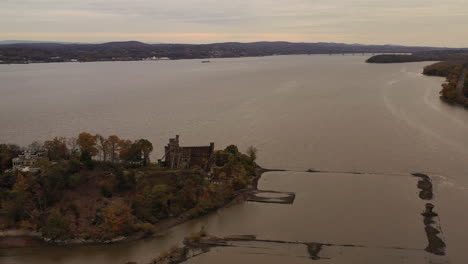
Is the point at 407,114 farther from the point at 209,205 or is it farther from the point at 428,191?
the point at 209,205

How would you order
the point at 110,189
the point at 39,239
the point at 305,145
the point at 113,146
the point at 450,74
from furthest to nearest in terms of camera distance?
1. the point at 450,74
2. the point at 305,145
3. the point at 113,146
4. the point at 110,189
5. the point at 39,239

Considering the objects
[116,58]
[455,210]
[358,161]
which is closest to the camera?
[455,210]

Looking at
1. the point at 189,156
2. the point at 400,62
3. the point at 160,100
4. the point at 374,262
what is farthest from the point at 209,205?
the point at 400,62

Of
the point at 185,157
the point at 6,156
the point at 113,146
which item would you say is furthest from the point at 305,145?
the point at 6,156

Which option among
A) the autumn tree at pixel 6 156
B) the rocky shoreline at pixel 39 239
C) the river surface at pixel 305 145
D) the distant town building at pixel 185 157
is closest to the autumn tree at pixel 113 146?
the distant town building at pixel 185 157

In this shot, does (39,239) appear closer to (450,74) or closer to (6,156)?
(6,156)

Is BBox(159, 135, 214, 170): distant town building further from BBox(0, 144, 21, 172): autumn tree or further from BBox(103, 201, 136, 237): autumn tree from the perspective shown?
BBox(0, 144, 21, 172): autumn tree
